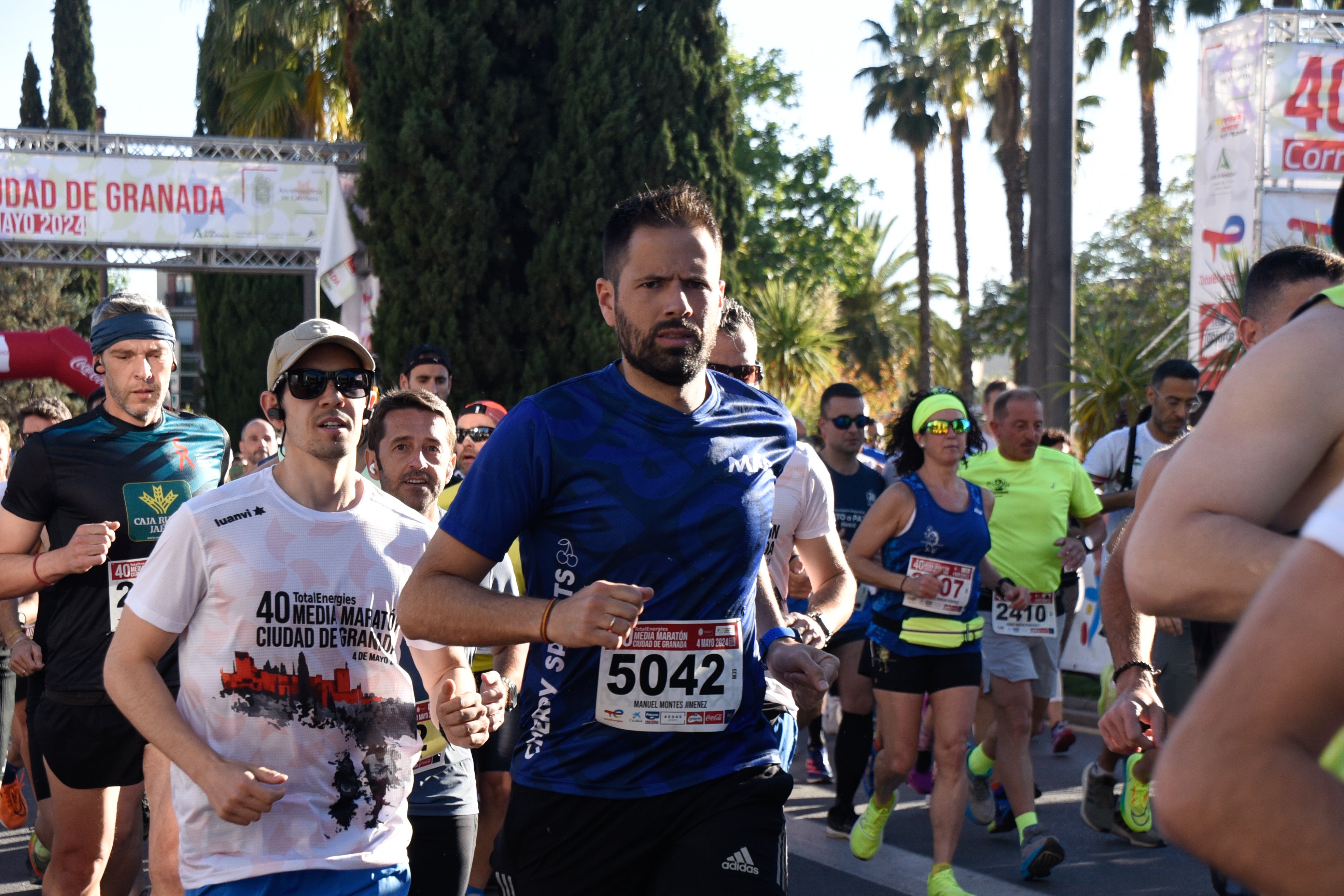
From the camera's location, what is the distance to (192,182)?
18.5m

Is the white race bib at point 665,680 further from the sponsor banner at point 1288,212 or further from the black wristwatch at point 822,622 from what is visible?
the sponsor banner at point 1288,212

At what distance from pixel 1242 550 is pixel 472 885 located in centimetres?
396

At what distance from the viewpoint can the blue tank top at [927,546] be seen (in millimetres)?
6469

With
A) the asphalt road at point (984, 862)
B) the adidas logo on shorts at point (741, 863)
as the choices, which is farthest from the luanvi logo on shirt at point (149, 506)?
the asphalt road at point (984, 862)

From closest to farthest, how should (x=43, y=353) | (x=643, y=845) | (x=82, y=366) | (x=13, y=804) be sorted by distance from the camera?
1. (x=643, y=845)
2. (x=13, y=804)
3. (x=82, y=366)
4. (x=43, y=353)

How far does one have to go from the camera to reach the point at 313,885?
3115mm

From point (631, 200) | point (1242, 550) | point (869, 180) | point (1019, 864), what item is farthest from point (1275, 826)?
point (869, 180)

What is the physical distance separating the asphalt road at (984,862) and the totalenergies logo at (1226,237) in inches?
431

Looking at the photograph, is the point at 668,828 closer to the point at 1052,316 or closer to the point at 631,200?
the point at 631,200

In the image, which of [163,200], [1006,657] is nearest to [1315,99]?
[1006,657]

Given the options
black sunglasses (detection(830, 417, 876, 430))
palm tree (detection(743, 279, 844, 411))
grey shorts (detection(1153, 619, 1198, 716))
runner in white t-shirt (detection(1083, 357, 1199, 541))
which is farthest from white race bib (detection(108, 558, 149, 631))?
palm tree (detection(743, 279, 844, 411))

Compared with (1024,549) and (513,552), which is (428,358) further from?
(1024,549)

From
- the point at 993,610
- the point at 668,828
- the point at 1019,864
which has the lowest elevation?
the point at 1019,864

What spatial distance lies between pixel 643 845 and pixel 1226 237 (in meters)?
16.2
